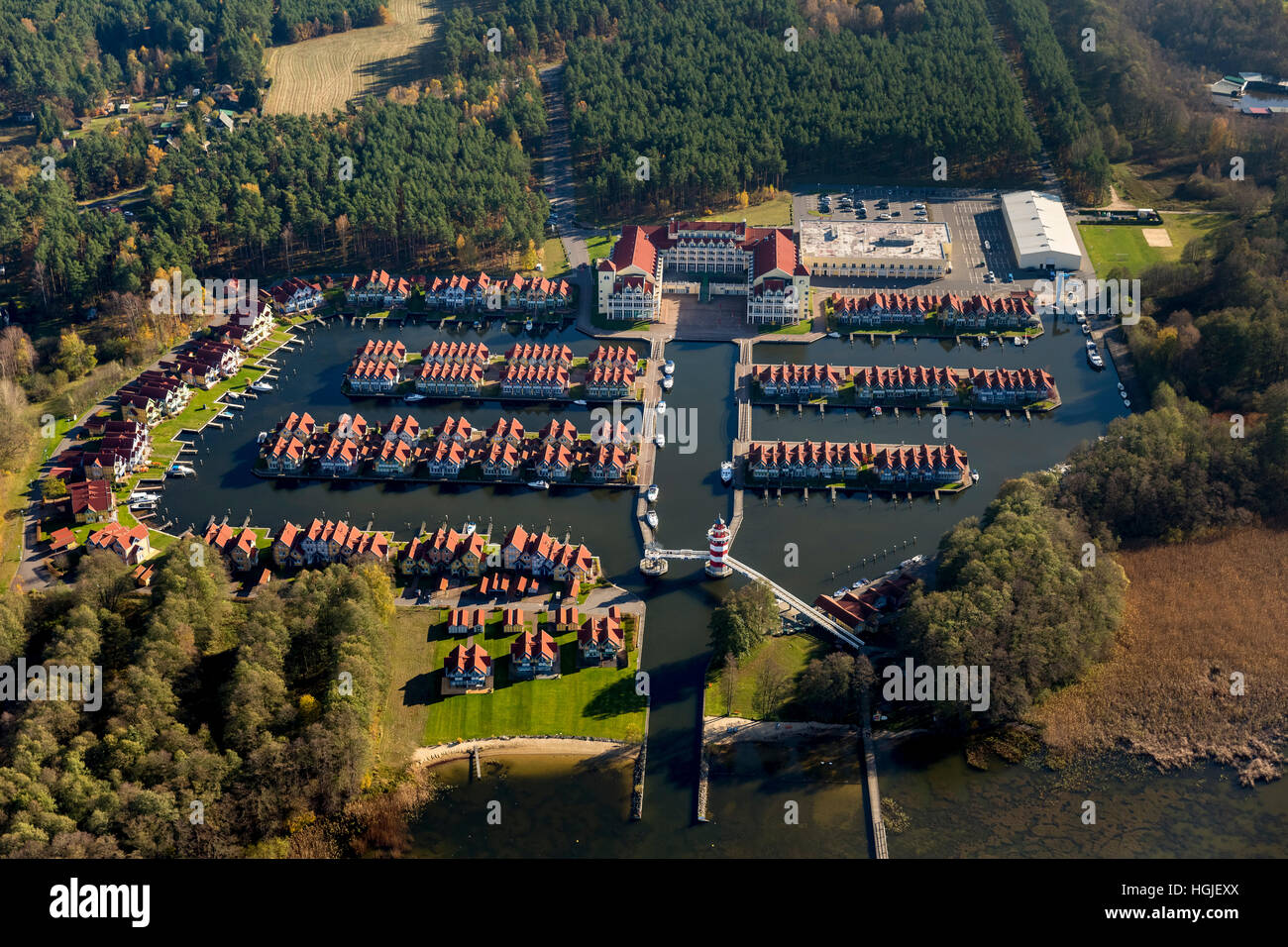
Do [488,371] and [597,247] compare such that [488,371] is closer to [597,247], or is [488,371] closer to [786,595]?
[597,247]

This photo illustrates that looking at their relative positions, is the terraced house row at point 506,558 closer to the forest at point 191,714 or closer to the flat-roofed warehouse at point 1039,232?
the forest at point 191,714

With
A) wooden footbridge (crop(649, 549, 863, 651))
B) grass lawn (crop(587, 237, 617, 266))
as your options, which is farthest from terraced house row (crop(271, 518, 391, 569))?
grass lawn (crop(587, 237, 617, 266))

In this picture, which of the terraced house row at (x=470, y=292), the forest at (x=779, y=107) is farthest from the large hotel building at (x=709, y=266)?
the forest at (x=779, y=107)

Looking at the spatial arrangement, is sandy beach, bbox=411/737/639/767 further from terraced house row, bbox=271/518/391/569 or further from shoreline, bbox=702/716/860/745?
terraced house row, bbox=271/518/391/569

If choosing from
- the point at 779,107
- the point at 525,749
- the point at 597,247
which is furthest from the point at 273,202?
the point at 525,749

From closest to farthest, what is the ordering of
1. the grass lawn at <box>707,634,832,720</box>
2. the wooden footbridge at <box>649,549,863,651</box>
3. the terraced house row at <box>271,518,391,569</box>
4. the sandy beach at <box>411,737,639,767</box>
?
the sandy beach at <box>411,737,639,767</box>
the grass lawn at <box>707,634,832,720</box>
the wooden footbridge at <box>649,549,863,651</box>
the terraced house row at <box>271,518,391,569</box>

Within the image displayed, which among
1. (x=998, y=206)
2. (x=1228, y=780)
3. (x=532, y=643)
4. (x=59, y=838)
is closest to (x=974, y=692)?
(x=1228, y=780)
